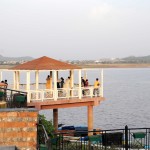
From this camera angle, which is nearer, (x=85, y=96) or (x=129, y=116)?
(x=85, y=96)

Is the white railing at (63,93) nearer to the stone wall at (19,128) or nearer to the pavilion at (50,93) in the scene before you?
the pavilion at (50,93)

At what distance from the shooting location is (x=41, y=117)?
800 inches

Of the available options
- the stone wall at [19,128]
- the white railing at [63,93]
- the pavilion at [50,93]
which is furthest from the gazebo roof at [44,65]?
the stone wall at [19,128]

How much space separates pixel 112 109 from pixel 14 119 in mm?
44985

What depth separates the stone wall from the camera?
14.2m

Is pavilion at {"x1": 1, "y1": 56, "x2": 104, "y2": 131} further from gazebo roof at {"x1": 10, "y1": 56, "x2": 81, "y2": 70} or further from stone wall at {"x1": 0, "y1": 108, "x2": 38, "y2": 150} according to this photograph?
stone wall at {"x1": 0, "y1": 108, "x2": 38, "y2": 150}

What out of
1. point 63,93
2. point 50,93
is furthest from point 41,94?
point 63,93

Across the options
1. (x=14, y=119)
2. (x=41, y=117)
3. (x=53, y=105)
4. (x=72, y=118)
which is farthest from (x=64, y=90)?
(x=72, y=118)

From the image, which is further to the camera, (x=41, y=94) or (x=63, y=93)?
(x=63, y=93)

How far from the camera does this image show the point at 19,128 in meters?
14.4

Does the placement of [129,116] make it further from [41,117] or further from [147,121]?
[41,117]

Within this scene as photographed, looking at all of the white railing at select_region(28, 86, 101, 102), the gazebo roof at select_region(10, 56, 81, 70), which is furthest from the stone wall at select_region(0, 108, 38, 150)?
the gazebo roof at select_region(10, 56, 81, 70)

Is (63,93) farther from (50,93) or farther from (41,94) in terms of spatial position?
(41,94)

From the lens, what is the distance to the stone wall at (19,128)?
1424 cm
